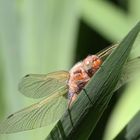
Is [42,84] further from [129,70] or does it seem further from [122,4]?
[122,4]

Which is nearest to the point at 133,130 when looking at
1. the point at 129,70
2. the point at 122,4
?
the point at 129,70

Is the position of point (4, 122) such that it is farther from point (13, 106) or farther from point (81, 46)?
point (81, 46)

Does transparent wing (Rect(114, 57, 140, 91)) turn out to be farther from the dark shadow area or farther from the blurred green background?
the dark shadow area

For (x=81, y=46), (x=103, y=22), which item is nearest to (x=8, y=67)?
(x=103, y=22)

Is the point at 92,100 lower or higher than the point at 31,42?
lower

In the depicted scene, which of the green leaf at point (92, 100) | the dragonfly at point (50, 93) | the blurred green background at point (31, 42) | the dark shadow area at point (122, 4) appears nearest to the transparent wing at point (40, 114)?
the dragonfly at point (50, 93)
